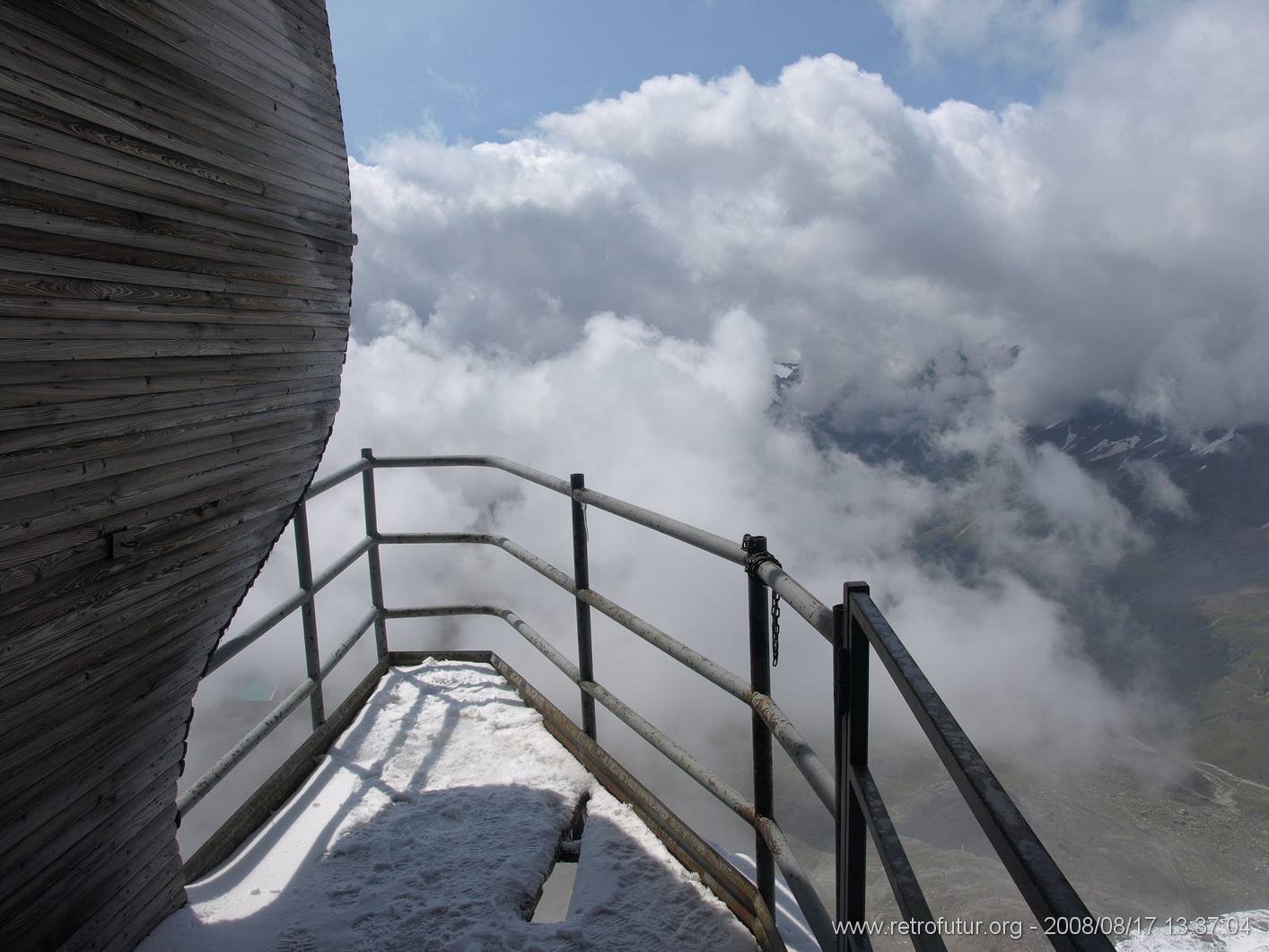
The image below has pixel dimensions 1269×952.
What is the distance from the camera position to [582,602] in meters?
3.39

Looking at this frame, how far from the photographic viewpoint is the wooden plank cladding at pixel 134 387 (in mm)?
1668

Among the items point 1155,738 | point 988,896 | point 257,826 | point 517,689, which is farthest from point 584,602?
point 1155,738

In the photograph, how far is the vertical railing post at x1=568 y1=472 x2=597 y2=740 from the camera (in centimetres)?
320

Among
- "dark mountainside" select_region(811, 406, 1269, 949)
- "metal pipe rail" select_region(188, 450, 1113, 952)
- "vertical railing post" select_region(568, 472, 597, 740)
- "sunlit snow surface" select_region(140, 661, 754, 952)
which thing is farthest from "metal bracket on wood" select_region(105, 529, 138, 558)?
"dark mountainside" select_region(811, 406, 1269, 949)

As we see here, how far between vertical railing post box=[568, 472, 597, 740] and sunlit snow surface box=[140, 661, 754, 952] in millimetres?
216

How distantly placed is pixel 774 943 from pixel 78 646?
201 cm

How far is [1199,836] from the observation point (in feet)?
430

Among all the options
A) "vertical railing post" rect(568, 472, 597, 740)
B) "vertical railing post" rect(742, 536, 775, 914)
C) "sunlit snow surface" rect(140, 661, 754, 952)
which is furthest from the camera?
"vertical railing post" rect(568, 472, 597, 740)

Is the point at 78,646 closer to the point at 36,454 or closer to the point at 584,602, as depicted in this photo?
the point at 36,454

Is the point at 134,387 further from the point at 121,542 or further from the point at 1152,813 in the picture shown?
the point at 1152,813

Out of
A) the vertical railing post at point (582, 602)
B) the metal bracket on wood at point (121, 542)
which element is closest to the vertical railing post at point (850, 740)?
the vertical railing post at point (582, 602)

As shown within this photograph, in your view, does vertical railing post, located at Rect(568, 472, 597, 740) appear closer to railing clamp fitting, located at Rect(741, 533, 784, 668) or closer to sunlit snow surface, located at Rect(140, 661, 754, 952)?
sunlit snow surface, located at Rect(140, 661, 754, 952)

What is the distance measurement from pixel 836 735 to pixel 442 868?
5.84 feet

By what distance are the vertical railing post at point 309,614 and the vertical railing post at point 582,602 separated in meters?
1.14
